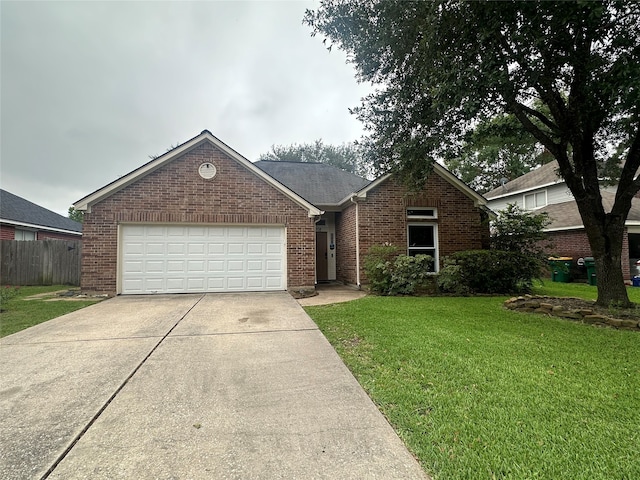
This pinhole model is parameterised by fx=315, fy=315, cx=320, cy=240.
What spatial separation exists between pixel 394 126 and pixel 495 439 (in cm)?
691

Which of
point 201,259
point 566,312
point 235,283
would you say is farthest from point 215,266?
point 566,312

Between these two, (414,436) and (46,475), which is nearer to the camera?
(46,475)

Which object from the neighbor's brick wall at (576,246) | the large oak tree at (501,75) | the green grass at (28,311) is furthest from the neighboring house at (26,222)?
the neighbor's brick wall at (576,246)

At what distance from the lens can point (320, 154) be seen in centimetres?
3469

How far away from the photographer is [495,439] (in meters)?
2.25

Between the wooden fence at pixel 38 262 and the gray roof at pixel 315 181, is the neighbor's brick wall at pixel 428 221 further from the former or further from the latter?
the wooden fence at pixel 38 262

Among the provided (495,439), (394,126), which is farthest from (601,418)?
(394,126)

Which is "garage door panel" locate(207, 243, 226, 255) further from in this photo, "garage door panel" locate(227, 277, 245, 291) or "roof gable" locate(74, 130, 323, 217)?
"roof gable" locate(74, 130, 323, 217)

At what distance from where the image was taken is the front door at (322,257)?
13.4m

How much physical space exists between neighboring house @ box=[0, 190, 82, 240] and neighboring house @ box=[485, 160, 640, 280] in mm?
24088

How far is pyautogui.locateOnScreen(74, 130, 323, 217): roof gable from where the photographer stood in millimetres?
9320

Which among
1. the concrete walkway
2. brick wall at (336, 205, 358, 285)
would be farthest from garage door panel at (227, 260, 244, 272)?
brick wall at (336, 205, 358, 285)

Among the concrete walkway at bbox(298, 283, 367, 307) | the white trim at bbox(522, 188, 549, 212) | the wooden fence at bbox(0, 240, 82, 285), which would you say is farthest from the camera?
the white trim at bbox(522, 188, 549, 212)

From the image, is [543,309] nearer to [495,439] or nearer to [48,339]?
[495,439]
